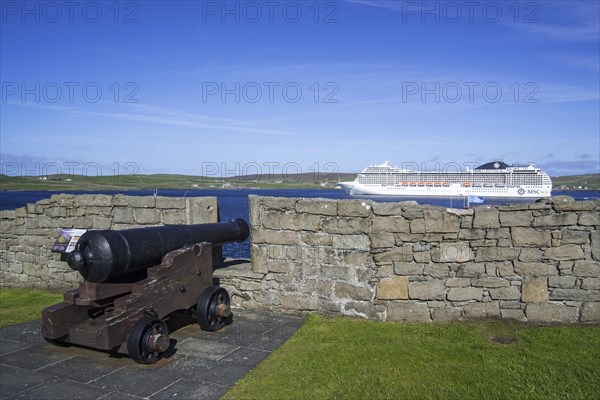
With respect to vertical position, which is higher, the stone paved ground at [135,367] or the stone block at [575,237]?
the stone block at [575,237]

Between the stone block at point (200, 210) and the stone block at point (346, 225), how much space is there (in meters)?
1.98

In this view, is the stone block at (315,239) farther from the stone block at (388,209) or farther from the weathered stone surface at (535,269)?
the weathered stone surface at (535,269)

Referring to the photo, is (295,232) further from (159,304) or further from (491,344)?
(491,344)

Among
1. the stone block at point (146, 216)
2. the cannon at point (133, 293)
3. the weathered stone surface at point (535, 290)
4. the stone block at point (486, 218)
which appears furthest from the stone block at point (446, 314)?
the stone block at point (146, 216)

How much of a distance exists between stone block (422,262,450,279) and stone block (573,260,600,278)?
1.55 m

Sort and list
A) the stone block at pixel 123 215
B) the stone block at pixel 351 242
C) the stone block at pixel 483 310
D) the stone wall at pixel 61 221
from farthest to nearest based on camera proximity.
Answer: the stone block at pixel 123 215 < the stone wall at pixel 61 221 < the stone block at pixel 351 242 < the stone block at pixel 483 310

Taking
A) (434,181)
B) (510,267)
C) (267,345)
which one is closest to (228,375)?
(267,345)

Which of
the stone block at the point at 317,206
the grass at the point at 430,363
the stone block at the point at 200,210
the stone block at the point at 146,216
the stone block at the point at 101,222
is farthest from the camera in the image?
the stone block at the point at 101,222

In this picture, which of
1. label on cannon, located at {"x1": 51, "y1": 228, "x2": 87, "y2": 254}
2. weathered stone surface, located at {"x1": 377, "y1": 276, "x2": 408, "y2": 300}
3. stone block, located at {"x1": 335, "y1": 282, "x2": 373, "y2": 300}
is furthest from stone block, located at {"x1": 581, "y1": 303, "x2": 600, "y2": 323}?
label on cannon, located at {"x1": 51, "y1": 228, "x2": 87, "y2": 254}

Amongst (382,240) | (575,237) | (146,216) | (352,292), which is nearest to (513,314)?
(575,237)

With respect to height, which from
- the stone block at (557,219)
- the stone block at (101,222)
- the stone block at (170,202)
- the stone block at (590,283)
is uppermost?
the stone block at (170,202)

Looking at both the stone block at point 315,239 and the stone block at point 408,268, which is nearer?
the stone block at point 408,268

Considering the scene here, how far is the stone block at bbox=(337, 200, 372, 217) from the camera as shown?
20.7ft

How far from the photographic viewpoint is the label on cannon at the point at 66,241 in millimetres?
7730
